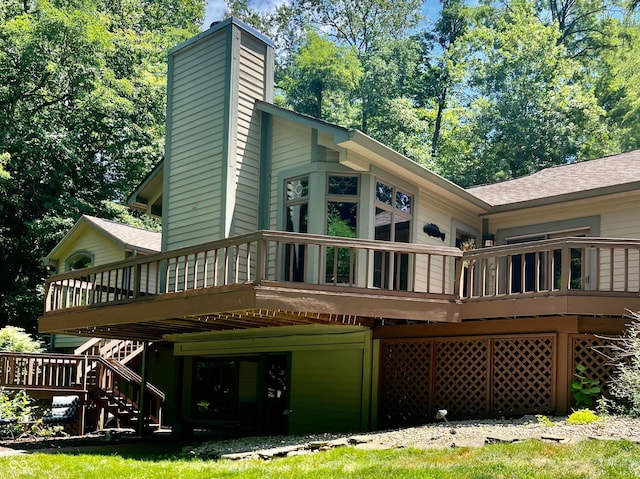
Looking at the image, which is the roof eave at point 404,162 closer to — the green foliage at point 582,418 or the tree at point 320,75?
the green foliage at point 582,418

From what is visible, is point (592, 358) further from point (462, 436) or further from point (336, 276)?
point (336, 276)

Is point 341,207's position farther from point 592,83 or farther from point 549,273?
point 592,83

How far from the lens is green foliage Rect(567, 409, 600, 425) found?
28.2 ft

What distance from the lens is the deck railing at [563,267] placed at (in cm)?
988

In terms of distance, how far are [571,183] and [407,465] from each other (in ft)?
30.3

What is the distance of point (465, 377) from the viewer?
10.9m

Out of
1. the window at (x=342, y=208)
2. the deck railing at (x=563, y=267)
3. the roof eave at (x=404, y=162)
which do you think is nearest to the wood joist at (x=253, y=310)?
the deck railing at (x=563, y=267)

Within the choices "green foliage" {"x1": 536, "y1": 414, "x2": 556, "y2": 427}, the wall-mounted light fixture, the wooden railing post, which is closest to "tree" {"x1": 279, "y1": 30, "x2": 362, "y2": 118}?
the wall-mounted light fixture

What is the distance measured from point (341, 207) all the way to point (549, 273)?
3.75 meters

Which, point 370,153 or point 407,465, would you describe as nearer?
point 407,465

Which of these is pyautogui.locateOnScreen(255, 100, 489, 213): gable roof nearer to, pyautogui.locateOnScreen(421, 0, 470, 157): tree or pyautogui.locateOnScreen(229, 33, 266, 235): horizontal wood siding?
pyautogui.locateOnScreen(229, 33, 266, 235): horizontal wood siding

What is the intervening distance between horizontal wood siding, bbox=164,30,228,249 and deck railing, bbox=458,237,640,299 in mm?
4841

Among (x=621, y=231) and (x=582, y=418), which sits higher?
(x=621, y=231)

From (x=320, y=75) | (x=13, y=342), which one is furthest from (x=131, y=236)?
(x=320, y=75)
